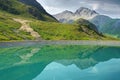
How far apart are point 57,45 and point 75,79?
287 feet

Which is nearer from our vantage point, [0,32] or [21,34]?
[0,32]

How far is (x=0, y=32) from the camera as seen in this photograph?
168m

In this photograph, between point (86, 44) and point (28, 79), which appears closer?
point (28, 79)

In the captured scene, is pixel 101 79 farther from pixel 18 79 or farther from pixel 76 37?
pixel 76 37

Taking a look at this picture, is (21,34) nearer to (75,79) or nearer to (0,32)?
(0,32)

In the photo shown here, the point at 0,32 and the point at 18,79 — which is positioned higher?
the point at 18,79

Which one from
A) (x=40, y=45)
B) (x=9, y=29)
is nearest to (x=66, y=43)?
(x=40, y=45)

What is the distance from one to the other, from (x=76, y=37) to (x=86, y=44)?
63295 millimetres

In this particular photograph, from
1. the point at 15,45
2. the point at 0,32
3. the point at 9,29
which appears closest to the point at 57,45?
the point at 15,45

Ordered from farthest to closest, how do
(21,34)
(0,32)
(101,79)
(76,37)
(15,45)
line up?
(76,37), (21,34), (0,32), (15,45), (101,79)

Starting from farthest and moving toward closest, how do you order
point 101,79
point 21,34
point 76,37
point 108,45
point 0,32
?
point 76,37 < point 21,34 < point 0,32 < point 108,45 < point 101,79

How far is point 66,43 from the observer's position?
137 m

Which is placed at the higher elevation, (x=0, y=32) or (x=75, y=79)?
(x=75, y=79)

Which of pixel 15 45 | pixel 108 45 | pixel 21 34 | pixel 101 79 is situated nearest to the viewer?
pixel 101 79
